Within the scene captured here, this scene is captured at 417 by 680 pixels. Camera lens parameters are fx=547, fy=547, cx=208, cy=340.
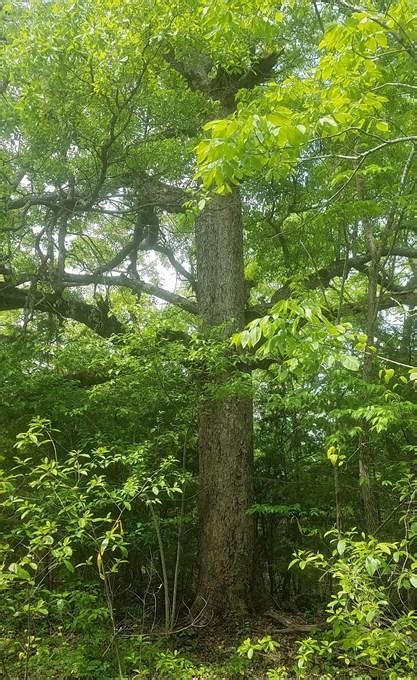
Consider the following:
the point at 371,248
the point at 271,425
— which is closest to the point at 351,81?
the point at 371,248

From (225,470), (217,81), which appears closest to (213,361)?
(225,470)

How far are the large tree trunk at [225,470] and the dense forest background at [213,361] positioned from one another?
1.0 inches

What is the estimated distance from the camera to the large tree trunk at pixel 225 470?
5730 mm

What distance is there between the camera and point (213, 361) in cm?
446

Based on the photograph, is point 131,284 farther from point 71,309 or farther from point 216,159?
point 216,159

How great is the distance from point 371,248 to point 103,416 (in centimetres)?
300

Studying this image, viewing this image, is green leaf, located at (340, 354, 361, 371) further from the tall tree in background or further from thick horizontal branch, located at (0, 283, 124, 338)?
thick horizontal branch, located at (0, 283, 124, 338)

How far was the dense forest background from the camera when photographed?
2.96m

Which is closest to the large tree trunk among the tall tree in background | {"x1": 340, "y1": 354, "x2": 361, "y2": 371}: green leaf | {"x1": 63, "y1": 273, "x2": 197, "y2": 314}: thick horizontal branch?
the tall tree in background

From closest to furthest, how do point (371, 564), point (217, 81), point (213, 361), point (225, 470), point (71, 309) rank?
point (371, 564) → point (213, 361) → point (225, 470) → point (217, 81) → point (71, 309)

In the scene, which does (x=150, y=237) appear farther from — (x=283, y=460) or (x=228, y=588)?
(x=228, y=588)

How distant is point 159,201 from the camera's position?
7.36m

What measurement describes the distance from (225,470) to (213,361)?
1985 millimetres

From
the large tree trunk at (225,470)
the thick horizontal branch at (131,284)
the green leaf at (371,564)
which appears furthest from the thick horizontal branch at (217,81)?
the green leaf at (371,564)
